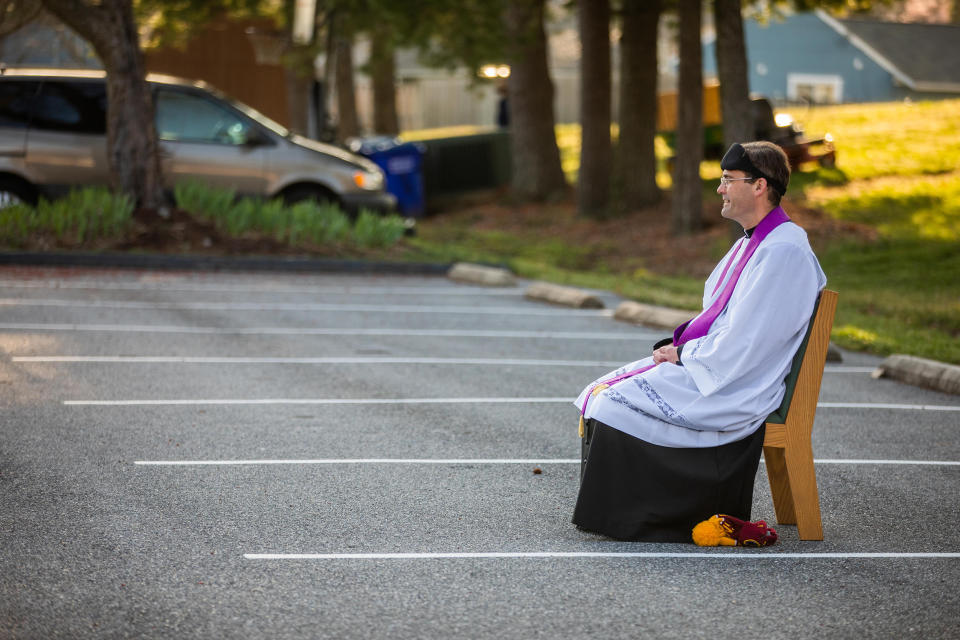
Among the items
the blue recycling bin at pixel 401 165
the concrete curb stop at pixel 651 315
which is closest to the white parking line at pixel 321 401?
the concrete curb stop at pixel 651 315

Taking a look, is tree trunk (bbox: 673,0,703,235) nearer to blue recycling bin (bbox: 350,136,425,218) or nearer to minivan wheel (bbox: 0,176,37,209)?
blue recycling bin (bbox: 350,136,425,218)

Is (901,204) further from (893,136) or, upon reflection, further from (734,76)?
(893,136)

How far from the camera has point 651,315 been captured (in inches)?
462

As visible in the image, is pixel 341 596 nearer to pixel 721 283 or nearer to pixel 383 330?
pixel 721 283

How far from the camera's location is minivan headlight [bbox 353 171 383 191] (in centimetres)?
1681

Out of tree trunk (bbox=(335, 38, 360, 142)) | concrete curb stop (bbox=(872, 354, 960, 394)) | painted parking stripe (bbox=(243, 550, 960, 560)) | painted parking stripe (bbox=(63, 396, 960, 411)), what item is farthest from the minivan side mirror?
tree trunk (bbox=(335, 38, 360, 142))

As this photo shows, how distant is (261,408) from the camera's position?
795 centimetres

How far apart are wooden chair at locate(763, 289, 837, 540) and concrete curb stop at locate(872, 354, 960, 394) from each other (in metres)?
4.09

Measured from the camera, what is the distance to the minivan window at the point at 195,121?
643 inches

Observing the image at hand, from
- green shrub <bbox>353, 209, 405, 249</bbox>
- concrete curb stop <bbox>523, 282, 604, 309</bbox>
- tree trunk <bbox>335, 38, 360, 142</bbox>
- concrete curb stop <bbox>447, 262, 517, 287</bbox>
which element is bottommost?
concrete curb stop <bbox>523, 282, 604, 309</bbox>

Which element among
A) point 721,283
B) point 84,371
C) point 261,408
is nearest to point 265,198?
point 84,371

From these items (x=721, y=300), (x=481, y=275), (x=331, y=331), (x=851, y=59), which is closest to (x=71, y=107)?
(x=481, y=275)

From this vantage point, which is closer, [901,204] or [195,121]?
[195,121]

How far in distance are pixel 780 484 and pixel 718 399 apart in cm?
70
